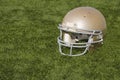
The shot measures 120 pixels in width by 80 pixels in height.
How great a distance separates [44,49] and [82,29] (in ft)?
2.57

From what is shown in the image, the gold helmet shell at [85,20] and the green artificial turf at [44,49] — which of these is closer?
the green artificial turf at [44,49]

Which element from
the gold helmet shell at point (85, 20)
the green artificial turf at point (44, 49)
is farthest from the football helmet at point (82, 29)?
the green artificial turf at point (44, 49)

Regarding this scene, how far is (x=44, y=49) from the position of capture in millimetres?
4559

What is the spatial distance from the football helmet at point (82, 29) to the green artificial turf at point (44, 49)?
0.22 m

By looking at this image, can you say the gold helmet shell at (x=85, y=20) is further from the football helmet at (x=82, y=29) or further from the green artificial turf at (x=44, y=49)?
the green artificial turf at (x=44, y=49)

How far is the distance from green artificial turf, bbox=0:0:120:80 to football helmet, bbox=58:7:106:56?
22 cm

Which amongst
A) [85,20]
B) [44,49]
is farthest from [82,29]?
[44,49]

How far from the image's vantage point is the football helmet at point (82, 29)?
411 cm

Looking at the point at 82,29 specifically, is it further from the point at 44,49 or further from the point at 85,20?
the point at 44,49

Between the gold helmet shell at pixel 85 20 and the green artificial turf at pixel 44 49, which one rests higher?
the gold helmet shell at pixel 85 20

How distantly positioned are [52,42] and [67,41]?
539mm

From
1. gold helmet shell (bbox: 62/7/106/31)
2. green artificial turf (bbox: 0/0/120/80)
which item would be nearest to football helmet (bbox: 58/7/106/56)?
gold helmet shell (bbox: 62/7/106/31)

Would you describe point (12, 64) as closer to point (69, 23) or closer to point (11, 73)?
point (11, 73)

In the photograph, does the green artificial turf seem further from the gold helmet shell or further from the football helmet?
the gold helmet shell
